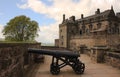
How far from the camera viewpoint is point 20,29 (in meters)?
49.1

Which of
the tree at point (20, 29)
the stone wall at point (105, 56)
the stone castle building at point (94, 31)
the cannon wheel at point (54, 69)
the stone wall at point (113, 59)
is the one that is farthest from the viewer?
the tree at point (20, 29)

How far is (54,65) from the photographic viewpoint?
1006 cm

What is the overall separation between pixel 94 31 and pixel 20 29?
834 inches

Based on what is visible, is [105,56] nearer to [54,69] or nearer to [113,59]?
[113,59]

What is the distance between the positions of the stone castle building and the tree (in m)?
7.75

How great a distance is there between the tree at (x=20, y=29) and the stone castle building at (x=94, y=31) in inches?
305

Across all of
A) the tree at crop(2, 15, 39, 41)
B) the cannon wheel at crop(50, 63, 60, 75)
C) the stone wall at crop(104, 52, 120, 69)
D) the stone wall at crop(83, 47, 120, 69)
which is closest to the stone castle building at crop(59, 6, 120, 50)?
the tree at crop(2, 15, 39, 41)

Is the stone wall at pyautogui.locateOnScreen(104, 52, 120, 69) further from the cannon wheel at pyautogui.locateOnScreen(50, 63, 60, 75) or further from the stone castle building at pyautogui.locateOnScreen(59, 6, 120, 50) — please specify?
the stone castle building at pyautogui.locateOnScreen(59, 6, 120, 50)

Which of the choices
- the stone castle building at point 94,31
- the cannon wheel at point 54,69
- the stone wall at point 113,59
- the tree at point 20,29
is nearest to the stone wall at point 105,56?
the stone wall at point 113,59

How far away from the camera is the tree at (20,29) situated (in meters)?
48.2

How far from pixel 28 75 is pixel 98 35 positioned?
25.3 meters


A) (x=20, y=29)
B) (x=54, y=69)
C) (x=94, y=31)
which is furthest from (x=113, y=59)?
(x=20, y=29)

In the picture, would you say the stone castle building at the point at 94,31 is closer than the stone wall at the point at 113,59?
No

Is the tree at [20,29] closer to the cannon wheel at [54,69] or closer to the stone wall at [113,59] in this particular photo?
the stone wall at [113,59]
